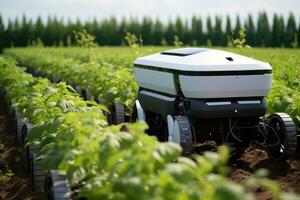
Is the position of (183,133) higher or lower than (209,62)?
lower

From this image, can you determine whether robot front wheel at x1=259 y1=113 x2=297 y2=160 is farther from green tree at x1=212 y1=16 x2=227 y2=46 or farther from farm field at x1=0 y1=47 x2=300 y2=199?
green tree at x1=212 y1=16 x2=227 y2=46

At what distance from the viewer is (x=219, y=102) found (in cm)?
597

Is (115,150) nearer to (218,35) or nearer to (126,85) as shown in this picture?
(126,85)

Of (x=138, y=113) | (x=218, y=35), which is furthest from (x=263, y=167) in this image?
(x=218, y=35)

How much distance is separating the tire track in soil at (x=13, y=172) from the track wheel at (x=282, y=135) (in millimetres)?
2675

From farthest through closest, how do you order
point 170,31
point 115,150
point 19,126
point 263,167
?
point 170,31 → point 19,126 → point 263,167 → point 115,150

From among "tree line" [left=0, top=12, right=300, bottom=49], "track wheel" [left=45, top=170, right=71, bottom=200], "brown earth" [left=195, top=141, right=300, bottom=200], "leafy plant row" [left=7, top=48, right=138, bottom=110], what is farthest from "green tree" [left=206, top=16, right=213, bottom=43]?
"track wheel" [left=45, top=170, right=71, bottom=200]

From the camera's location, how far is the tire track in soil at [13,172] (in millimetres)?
5474

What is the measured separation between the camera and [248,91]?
5977 mm

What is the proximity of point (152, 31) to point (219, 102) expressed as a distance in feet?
211

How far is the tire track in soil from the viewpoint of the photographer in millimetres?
5474

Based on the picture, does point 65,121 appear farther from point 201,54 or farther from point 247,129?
point 247,129

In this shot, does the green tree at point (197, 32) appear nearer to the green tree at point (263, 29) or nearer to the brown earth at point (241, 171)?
the green tree at point (263, 29)

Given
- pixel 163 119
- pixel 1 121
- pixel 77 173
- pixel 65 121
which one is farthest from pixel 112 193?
pixel 1 121
